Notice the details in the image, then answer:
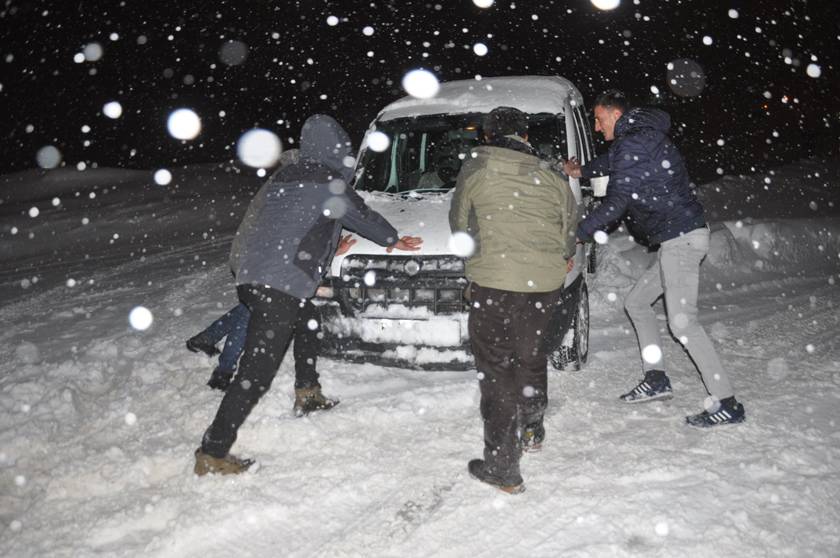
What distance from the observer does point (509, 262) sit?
131 inches

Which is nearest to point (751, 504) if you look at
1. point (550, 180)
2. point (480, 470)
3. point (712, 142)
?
point (480, 470)

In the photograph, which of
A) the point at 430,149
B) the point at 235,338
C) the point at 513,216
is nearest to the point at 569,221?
the point at 513,216

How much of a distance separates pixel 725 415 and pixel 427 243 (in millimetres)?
2252

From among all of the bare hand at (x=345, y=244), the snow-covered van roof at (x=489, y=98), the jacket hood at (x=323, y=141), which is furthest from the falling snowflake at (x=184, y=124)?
the jacket hood at (x=323, y=141)

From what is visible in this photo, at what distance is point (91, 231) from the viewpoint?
13.3m

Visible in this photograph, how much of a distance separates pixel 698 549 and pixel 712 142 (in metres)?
25.8

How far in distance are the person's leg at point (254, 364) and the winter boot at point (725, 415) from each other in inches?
108

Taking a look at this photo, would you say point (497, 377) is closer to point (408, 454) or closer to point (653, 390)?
point (408, 454)

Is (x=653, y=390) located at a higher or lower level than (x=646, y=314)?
lower

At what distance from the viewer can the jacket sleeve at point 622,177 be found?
398cm

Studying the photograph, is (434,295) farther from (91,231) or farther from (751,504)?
(91,231)

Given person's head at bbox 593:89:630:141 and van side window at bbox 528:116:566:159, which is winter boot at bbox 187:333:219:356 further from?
person's head at bbox 593:89:630:141

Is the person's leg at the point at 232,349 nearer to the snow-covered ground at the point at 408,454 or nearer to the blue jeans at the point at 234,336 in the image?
the blue jeans at the point at 234,336

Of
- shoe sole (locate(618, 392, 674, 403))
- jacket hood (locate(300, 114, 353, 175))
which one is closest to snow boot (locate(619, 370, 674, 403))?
shoe sole (locate(618, 392, 674, 403))
